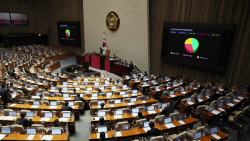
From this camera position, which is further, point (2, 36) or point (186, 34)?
point (2, 36)

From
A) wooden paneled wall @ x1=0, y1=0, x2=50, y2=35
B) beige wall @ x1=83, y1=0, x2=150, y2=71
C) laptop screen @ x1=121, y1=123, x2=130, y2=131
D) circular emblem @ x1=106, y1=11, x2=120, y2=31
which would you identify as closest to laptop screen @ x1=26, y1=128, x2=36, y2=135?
laptop screen @ x1=121, y1=123, x2=130, y2=131

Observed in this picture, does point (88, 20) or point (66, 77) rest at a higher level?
point (88, 20)

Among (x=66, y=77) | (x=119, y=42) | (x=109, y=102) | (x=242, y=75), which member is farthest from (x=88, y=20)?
(x=242, y=75)

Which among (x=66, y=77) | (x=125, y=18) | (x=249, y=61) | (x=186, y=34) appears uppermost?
(x=125, y=18)

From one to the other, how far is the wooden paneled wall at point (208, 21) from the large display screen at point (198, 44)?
0.50 metres

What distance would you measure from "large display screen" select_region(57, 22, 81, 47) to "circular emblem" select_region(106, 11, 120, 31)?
6.71m

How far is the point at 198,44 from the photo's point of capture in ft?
43.8

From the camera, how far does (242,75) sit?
11.5 m

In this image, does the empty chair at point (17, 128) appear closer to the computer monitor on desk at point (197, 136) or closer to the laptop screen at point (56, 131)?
the laptop screen at point (56, 131)

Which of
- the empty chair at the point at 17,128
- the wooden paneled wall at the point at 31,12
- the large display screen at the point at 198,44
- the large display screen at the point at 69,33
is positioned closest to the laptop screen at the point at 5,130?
the empty chair at the point at 17,128

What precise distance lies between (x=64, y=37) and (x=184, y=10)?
2055cm

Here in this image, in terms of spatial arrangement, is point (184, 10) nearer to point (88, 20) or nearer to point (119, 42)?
point (119, 42)

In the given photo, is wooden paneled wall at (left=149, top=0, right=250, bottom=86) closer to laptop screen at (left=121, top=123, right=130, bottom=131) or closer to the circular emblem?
the circular emblem

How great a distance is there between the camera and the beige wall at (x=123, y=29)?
17.6 meters
